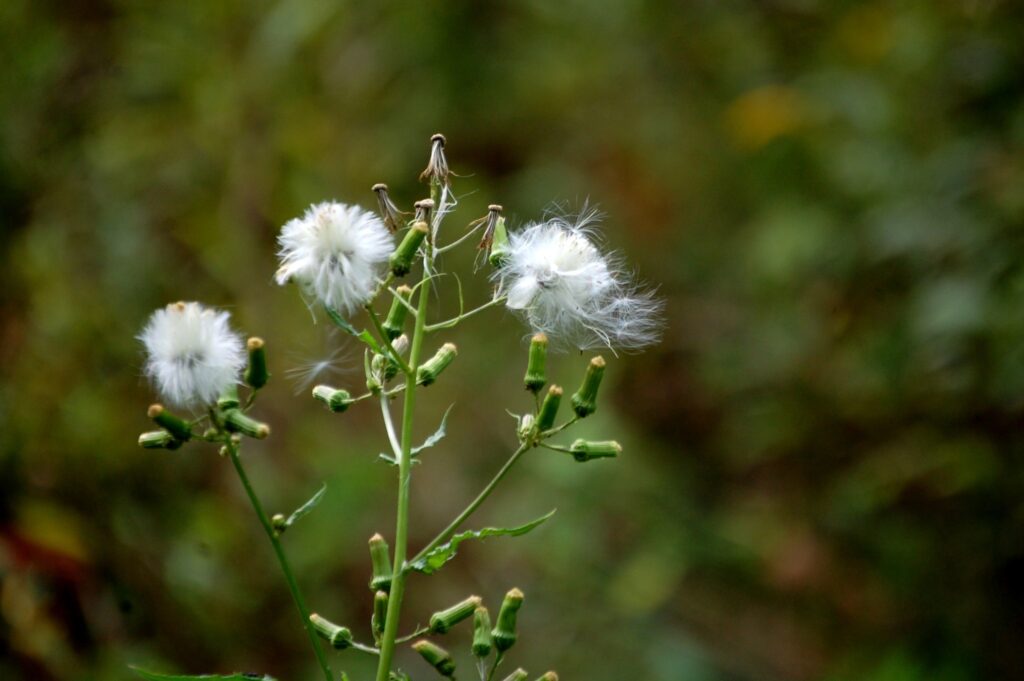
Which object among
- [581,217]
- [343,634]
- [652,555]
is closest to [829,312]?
[652,555]

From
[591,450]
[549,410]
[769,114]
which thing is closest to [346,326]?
[549,410]

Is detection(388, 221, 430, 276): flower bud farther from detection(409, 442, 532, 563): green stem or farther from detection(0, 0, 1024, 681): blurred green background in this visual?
detection(0, 0, 1024, 681): blurred green background

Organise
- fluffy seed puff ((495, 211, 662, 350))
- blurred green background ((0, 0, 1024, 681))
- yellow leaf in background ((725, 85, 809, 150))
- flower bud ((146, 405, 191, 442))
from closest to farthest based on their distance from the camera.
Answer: flower bud ((146, 405, 191, 442)) → fluffy seed puff ((495, 211, 662, 350)) → blurred green background ((0, 0, 1024, 681)) → yellow leaf in background ((725, 85, 809, 150))

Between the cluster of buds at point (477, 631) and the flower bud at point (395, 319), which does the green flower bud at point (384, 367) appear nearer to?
the flower bud at point (395, 319)

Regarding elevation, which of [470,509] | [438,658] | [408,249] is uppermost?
[408,249]

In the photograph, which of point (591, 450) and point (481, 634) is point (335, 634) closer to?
point (481, 634)

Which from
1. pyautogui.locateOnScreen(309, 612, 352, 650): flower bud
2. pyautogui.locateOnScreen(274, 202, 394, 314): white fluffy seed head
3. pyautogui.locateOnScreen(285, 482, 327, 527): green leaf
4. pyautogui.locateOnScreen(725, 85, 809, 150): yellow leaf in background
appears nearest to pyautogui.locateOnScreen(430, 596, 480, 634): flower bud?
pyautogui.locateOnScreen(309, 612, 352, 650): flower bud
